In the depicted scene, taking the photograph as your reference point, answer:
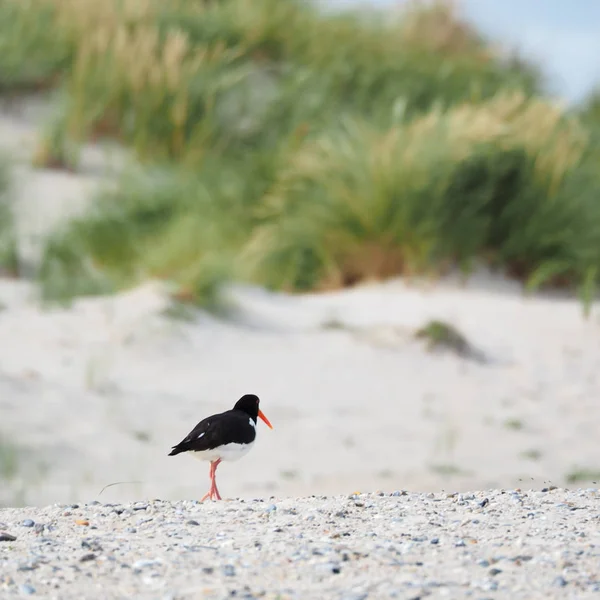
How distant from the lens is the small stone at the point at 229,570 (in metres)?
2.66

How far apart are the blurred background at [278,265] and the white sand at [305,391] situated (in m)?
0.02

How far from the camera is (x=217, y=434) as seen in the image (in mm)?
3021

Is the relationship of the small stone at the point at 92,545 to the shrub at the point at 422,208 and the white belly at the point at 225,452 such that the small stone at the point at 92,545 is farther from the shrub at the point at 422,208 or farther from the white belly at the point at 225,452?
the shrub at the point at 422,208

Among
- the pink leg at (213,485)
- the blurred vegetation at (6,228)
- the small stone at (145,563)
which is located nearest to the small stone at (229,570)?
the small stone at (145,563)

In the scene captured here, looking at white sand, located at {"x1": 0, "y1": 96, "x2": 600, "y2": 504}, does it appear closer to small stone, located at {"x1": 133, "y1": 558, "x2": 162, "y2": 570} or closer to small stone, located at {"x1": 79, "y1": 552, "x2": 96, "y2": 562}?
small stone, located at {"x1": 79, "y1": 552, "x2": 96, "y2": 562}

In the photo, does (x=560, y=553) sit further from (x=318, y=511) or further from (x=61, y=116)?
(x=61, y=116)

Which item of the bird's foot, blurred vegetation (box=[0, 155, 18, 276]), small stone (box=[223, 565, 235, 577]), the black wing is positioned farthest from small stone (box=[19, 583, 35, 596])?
blurred vegetation (box=[0, 155, 18, 276])

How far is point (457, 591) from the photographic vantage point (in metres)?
2.56

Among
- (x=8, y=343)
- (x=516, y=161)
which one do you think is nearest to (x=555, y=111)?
(x=516, y=161)

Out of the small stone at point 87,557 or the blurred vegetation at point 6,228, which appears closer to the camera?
the small stone at point 87,557

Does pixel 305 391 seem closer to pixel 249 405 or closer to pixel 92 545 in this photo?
pixel 249 405

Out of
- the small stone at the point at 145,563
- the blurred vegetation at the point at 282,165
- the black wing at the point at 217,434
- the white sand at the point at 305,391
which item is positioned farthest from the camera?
the blurred vegetation at the point at 282,165

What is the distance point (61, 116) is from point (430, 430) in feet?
19.6

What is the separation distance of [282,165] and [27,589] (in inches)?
287
